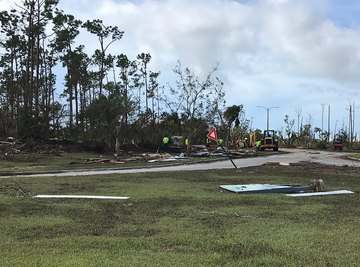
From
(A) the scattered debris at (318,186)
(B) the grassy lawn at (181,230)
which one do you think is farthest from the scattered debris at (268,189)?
(B) the grassy lawn at (181,230)

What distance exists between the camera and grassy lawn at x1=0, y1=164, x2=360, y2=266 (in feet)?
19.2

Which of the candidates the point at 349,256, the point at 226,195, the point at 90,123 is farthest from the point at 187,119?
the point at 349,256

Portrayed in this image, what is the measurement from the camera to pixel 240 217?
29.7 ft

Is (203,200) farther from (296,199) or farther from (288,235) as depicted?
(288,235)

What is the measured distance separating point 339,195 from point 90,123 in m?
37.3

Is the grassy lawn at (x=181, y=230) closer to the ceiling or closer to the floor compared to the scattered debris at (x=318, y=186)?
closer to the floor

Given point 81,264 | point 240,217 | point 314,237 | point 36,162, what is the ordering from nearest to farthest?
point 81,264 < point 314,237 < point 240,217 < point 36,162

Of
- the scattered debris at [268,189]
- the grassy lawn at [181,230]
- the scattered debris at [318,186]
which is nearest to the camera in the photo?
the grassy lawn at [181,230]

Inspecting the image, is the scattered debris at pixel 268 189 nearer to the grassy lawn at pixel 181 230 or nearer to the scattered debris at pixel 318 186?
the scattered debris at pixel 318 186

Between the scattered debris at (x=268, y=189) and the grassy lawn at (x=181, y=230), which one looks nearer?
the grassy lawn at (x=181, y=230)

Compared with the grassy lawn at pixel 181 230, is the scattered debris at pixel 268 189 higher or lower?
higher

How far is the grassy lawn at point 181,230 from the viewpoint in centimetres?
585

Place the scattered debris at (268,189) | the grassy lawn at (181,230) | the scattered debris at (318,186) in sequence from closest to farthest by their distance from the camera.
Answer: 1. the grassy lawn at (181,230)
2. the scattered debris at (268,189)
3. the scattered debris at (318,186)

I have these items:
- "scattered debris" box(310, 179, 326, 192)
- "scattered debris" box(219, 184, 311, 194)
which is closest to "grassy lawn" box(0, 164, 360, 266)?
"scattered debris" box(219, 184, 311, 194)
